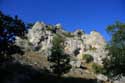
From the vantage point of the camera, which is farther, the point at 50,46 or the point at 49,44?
the point at 49,44

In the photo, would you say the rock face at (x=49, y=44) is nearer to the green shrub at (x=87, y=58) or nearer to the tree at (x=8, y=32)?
the green shrub at (x=87, y=58)

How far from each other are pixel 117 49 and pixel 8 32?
1995cm

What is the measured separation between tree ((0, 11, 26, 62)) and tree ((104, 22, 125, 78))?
16.8 meters

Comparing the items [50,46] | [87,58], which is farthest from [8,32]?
[87,58]

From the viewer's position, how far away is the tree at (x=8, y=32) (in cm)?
4844

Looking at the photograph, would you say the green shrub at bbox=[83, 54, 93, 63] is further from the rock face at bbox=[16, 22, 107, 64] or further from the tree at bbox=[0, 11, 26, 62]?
the tree at bbox=[0, 11, 26, 62]

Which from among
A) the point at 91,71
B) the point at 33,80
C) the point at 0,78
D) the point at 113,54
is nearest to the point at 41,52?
the point at 91,71

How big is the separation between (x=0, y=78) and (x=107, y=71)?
69.7 ft

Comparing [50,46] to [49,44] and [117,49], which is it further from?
[117,49]

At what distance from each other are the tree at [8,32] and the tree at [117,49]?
662 inches

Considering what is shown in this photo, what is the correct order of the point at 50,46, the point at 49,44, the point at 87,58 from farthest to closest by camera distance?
1. the point at 87,58
2. the point at 49,44
3. the point at 50,46

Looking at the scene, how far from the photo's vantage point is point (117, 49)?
50.9 m

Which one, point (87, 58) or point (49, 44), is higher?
point (49, 44)

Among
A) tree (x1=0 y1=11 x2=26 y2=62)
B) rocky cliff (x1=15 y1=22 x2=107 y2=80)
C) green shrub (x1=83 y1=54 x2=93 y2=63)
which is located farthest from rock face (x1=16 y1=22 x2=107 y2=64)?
tree (x1=0 y1=11 x2=26 y2=62)
